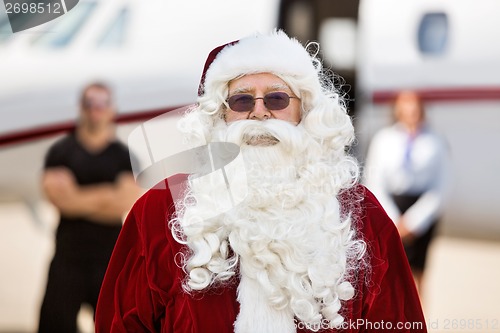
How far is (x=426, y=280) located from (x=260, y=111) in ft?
10.9

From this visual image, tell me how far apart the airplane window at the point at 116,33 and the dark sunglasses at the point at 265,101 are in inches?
112

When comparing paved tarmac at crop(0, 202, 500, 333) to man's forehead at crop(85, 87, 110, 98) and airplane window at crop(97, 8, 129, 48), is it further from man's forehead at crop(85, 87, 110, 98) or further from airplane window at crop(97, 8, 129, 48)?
airplane window at crop(97, 8, 129, 48)

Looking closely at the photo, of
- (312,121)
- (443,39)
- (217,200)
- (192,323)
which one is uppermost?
(312,121)

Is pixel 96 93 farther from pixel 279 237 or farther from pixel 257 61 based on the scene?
pixel 279 237

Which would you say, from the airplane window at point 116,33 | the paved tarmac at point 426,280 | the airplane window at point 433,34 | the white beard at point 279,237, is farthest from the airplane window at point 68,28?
the white beard at point 279,237

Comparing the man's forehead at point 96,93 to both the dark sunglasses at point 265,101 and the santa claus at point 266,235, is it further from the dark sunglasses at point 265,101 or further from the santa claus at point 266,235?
the dark sunglasses at point 265,101

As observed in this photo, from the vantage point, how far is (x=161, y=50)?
575 cm

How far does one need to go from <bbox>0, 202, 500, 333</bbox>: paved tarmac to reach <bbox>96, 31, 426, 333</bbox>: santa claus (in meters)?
1.99

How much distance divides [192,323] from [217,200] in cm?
40

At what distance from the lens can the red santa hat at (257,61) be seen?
3023 mm

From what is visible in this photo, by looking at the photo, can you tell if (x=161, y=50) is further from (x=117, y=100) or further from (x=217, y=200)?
(x=217, y=200)

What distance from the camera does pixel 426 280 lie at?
5945 mm

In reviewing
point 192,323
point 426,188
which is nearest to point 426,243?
point 426,188

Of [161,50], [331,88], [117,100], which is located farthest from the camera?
[161,50]
